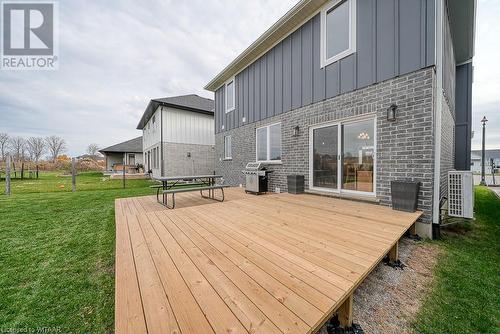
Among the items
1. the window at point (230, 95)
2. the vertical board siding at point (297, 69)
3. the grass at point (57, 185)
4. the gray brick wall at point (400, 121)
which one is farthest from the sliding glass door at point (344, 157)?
the grass at point (57, 185)

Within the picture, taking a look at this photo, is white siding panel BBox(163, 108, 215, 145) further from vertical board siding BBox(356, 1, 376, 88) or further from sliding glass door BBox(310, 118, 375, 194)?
vertical board siding BBox(356, 1, 376, 88)

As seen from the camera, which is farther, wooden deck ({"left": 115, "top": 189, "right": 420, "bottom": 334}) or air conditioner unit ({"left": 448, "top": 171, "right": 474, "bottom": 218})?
air conditioner unit ({"left": 448, "top": 171, "right": 474, "bottom": 218})

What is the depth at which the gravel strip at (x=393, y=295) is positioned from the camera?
5.09 ft

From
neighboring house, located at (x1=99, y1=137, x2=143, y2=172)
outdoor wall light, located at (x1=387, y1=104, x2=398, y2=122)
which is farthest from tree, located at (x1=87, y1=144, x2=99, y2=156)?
outdoor wall light, located at (x1=387, y1=104, x2=398, y2=122)

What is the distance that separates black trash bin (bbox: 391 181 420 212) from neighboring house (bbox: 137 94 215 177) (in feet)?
40.2

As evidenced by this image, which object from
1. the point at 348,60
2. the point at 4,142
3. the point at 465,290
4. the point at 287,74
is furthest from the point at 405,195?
the point at 4,142

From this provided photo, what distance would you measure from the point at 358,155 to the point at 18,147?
4558cm

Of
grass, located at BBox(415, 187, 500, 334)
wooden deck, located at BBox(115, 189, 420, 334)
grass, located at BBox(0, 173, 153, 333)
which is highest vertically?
wooden deck, located at BBox(115, 189, 420, 334)

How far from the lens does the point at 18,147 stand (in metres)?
29.8

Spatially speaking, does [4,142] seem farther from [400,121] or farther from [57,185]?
[400,121]

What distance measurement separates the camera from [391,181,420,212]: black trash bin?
11.3 feet

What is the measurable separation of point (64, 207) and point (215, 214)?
5.27 metres

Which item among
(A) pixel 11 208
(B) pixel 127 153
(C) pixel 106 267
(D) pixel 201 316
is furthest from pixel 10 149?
(D) pixel 201 316

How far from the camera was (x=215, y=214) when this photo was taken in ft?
Answer: 12.0
